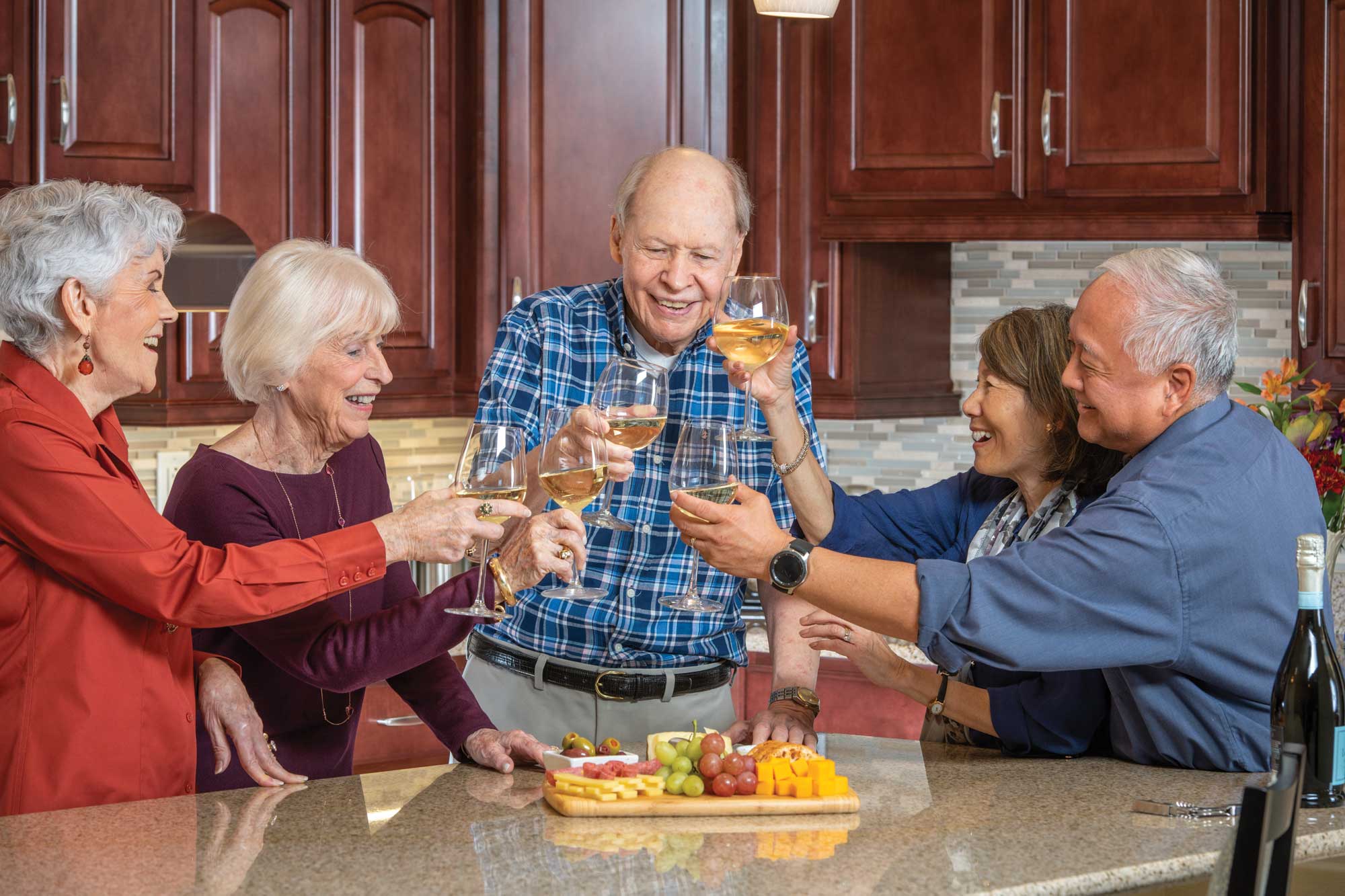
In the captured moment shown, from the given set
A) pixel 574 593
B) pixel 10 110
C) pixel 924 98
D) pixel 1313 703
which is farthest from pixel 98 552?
pixel 924 98

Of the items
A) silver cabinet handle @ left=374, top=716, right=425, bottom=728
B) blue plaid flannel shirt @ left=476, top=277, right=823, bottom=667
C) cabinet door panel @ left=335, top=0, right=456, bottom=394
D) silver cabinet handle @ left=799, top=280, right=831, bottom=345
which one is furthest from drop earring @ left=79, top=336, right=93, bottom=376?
silver cabinet handle @ left=799, top=280, right=831, bottom=345

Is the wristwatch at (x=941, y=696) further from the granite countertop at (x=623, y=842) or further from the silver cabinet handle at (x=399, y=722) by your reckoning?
the silver cabinet handle at (x=399, y=722)

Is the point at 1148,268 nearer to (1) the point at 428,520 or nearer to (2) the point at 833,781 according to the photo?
(2) the point at 833,781

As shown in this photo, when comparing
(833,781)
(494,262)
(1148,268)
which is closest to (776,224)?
(494,262)

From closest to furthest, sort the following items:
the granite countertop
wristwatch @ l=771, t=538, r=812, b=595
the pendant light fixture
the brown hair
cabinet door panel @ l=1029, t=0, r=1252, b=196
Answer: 1. the granite countertop
2. wristwatch @ l=771, t=538, r=812, b=595
3. the brown hair
4. the pendant light fixture
5. cabinet door panel @ l=1029, t=0, r=1252, b=196

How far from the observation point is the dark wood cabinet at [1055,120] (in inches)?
127

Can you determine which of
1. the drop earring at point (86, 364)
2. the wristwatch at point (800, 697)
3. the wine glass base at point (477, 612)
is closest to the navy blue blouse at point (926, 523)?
the wristwatch at point (800, 697)

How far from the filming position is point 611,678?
2.28m

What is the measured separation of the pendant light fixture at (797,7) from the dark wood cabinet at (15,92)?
1.75 meters

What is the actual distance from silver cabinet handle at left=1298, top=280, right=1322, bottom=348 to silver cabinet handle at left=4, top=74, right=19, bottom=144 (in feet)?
9.28

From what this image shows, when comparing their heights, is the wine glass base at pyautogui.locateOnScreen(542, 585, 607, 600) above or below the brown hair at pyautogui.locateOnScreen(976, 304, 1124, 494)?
below

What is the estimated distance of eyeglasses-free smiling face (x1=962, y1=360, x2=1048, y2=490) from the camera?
2.14 meters

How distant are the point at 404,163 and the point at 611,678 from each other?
1.89 metres

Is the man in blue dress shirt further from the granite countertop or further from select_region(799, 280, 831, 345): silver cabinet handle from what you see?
select_region(799, 280, 831, 345): silver cabinet handle
